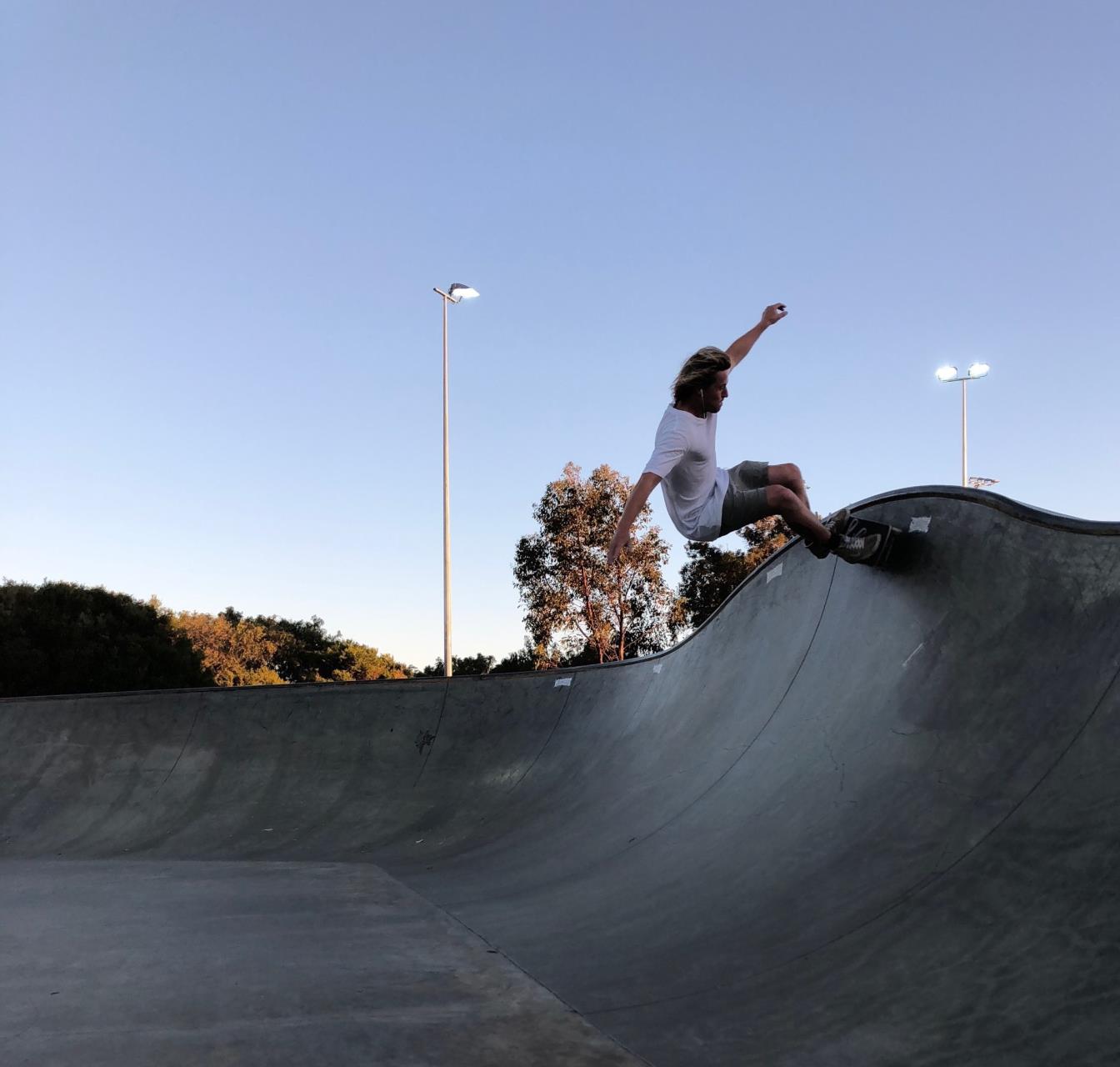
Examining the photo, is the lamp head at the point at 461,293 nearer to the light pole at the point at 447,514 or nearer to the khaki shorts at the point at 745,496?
the light pole at the point at 447,514

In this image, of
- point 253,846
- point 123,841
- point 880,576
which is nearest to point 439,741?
point 253,846

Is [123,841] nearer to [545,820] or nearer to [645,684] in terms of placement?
[545,820]

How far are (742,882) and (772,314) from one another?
10.2ft

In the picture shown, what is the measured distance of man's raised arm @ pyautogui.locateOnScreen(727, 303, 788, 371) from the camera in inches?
205

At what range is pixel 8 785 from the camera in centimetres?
955

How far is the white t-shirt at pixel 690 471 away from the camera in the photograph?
4691mm

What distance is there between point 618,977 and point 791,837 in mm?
1033

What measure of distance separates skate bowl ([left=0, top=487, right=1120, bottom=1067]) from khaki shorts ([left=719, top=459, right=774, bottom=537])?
0.66 metres

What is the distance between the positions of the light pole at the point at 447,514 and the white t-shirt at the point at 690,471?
17498mm

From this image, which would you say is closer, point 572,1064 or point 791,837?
point 572,1064

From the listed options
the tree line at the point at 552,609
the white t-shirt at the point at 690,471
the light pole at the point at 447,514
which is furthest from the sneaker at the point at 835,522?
the tree line at the point at 552,609

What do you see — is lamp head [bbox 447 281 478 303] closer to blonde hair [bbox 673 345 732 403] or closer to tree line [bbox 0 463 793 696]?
tree line [bbox 0 463 793 696]

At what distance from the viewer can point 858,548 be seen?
186 inches

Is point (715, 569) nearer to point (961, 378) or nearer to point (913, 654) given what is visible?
point (961, 378)
